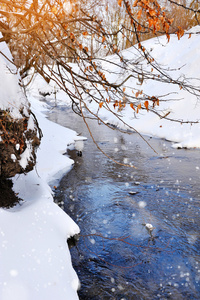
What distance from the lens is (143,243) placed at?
4.56 m

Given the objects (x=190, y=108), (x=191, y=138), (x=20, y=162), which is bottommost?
(x=191, y=138)

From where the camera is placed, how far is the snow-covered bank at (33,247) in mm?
2641

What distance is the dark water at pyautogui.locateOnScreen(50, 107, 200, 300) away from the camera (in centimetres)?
369

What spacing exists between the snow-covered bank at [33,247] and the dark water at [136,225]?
65 cm

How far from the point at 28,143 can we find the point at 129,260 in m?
2.54

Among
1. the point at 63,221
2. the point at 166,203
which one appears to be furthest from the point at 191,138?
the point at 63,221

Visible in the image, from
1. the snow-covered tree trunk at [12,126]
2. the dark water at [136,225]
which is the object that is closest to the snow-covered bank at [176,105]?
the dark water at [136,225]

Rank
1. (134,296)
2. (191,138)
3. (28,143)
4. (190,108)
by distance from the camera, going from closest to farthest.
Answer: (134,296) < (28,143) < (191,138) < (190,108)

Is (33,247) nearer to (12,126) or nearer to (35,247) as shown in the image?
(35,247)

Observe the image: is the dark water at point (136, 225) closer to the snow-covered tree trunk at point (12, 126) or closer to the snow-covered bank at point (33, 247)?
the snow-covered bank at point (33, 247)

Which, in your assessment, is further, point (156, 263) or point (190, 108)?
point (190, 108)

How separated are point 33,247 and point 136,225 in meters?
2.56

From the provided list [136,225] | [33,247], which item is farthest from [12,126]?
[136,225]

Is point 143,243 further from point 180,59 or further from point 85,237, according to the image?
point 180,59
